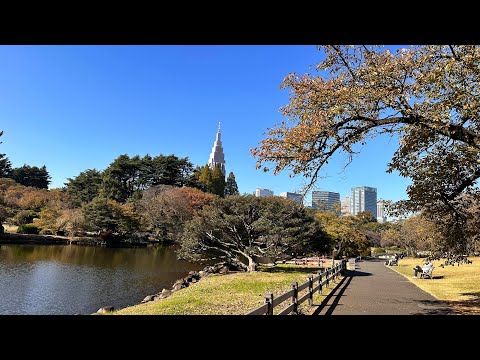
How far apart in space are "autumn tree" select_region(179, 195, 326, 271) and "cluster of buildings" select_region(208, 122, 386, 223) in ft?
4.03

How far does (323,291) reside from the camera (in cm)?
1060

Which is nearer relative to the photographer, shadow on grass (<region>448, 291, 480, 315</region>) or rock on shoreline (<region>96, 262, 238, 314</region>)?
shadow on grass (<region>448, 291, 480, 315</region>)

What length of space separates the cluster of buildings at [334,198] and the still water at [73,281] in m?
6.97

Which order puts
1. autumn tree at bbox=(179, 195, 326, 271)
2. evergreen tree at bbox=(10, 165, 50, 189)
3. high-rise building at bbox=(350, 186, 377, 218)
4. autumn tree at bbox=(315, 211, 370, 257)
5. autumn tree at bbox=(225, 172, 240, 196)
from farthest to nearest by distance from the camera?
high-rise building at bbox=(350, 186, 377, 218)
autumn tree at bbox=(225, 172, 240, 196)
evergreen tree at bbox=(10, 165, 50, 189)
autumn tree at bbox=(315, 211, 370, 257)
autumn tree at bbox=(179, 195, 326, 271)

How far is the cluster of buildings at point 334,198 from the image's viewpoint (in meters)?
8.30

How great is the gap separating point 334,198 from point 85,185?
101 feet

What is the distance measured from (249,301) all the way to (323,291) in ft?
8.05

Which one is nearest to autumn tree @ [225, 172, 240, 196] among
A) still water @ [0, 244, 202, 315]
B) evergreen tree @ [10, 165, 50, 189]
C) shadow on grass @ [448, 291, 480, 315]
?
evergreen tree @ [10, 165, 50, 189]

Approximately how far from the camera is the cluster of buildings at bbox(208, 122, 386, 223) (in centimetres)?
830

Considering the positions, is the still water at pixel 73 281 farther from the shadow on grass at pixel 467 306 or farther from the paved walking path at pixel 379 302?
the shadow on grass at pixel 467 306

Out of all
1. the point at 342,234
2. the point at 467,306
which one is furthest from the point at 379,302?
the point at 342,234

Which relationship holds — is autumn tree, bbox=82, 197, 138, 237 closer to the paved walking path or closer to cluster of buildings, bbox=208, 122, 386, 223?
cluster of buildings, bbox=208, 122, 386, 223
